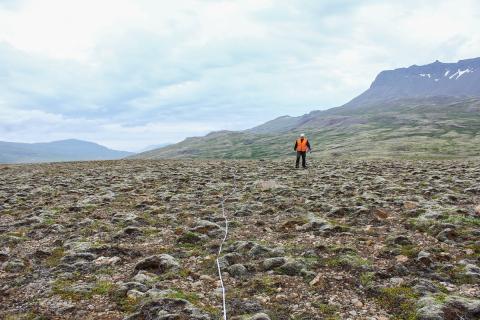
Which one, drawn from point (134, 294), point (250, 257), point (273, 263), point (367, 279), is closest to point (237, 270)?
point (273, 263)

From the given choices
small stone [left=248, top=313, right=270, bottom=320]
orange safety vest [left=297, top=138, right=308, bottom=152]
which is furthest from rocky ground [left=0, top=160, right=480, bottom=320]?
orange safety vest [left=297, top=138, right=308, bottom=152]

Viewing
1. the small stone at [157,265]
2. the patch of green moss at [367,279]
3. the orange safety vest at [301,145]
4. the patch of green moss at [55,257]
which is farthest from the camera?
the orange safety vest at [301,145]

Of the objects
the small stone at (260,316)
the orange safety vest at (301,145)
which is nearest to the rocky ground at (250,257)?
the small stone at (260,316)

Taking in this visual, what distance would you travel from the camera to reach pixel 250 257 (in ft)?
42.3

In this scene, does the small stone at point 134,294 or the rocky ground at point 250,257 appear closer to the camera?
the rocky ground at point 250,257

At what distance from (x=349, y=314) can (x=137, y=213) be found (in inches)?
522

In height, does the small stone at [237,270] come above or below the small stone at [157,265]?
below

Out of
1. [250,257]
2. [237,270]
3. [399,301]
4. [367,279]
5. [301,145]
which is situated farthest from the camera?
[301,145]

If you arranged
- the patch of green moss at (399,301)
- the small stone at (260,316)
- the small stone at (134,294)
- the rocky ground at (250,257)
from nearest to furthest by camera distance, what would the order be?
the small stone at (260,316) < the patch of green moss at (399,301) < the rocky ground at (250,257) < the small stone at (134,294)

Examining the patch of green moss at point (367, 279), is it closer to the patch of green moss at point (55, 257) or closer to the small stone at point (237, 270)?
the small stone at point (237, 270)

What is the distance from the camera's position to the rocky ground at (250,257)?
920 cm

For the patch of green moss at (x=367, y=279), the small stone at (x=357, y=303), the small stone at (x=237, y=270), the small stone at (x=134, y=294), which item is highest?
the small stone at (x=134, y=294)

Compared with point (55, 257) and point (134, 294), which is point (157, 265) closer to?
point (134, 294)

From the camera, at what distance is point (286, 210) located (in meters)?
20.4
